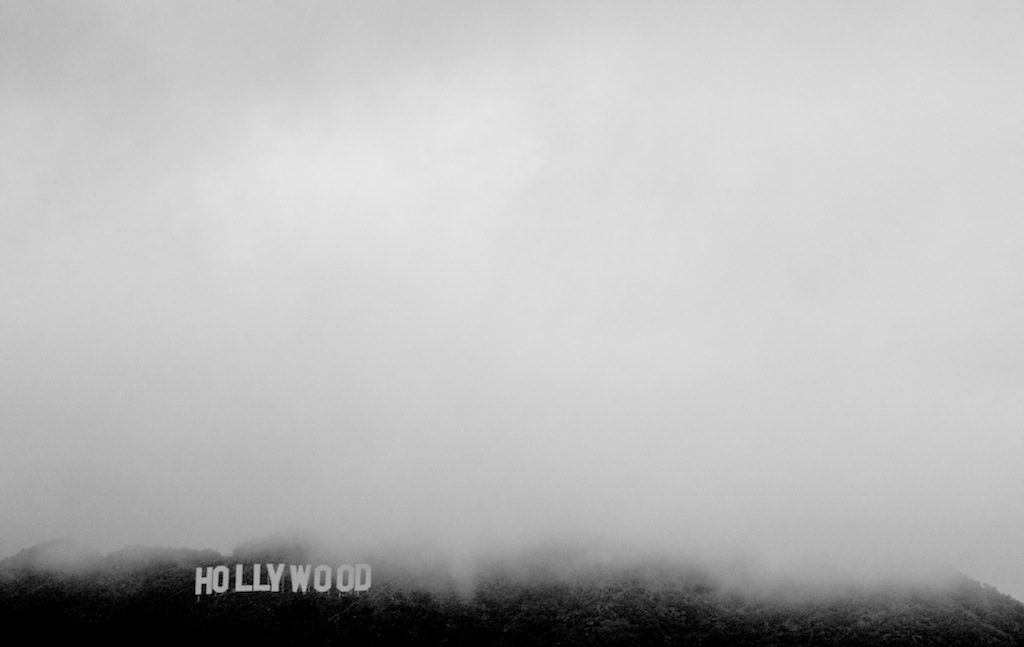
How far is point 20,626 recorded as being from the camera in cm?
13188

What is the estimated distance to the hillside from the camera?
118m

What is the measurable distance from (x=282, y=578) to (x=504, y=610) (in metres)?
38.8

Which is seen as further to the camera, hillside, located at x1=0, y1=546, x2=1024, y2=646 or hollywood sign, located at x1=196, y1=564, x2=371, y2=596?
hollywood sign, located at x1=196, y1=564, x2=371, y2=596

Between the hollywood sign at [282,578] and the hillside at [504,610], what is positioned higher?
the hollywood sign at [282,578]

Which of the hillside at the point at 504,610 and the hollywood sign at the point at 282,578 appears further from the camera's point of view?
the hollywood sign at the point at 282,578

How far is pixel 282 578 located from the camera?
139500 millimetres

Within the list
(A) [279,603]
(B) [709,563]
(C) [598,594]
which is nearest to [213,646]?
(A) [279,603]

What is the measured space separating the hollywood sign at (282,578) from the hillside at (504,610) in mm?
1674

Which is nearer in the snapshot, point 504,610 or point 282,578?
point 504,610

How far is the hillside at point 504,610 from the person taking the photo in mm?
118188

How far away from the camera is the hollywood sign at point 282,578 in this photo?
138 meters

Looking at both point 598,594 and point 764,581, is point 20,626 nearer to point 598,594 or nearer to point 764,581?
point 598,594

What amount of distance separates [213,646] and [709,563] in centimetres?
8314

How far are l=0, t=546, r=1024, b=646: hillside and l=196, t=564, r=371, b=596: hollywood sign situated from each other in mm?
1674
